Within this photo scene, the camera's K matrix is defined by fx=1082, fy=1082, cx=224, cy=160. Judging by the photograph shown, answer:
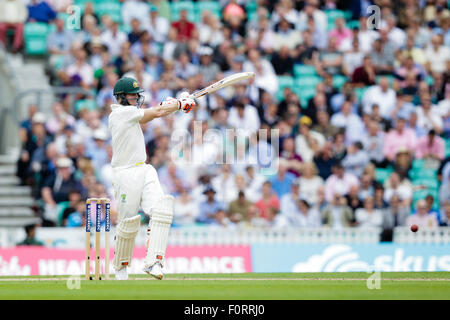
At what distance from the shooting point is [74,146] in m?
20.0

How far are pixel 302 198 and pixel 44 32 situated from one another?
704 cm

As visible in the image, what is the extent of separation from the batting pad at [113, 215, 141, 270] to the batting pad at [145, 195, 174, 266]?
1.24ft

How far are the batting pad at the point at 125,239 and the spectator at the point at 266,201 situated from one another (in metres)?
6.34

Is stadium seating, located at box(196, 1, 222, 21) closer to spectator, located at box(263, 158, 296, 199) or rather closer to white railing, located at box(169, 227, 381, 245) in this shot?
spectator, located at box(263, 158, 296, 199)

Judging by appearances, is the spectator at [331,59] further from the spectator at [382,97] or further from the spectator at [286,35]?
the spectator at [382,97]

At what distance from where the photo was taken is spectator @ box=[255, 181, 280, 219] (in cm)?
1900

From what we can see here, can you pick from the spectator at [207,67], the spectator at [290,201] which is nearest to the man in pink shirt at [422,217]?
the spectator at [290,201]

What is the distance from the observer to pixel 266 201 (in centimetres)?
1909

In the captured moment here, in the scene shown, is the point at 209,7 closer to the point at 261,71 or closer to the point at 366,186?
the point at 261,71

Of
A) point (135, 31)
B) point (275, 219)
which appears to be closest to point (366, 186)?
point (275, 219)

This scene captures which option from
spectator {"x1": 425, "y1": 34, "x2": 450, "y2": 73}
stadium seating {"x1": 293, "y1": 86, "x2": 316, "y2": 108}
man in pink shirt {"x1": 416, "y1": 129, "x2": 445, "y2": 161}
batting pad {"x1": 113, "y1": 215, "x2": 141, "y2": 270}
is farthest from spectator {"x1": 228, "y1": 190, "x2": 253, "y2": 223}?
batting pad {"x1": 113, "y1": 215, "x2": 141, "y2": 270}

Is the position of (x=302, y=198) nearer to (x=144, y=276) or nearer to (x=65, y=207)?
(x=65, y=207)
